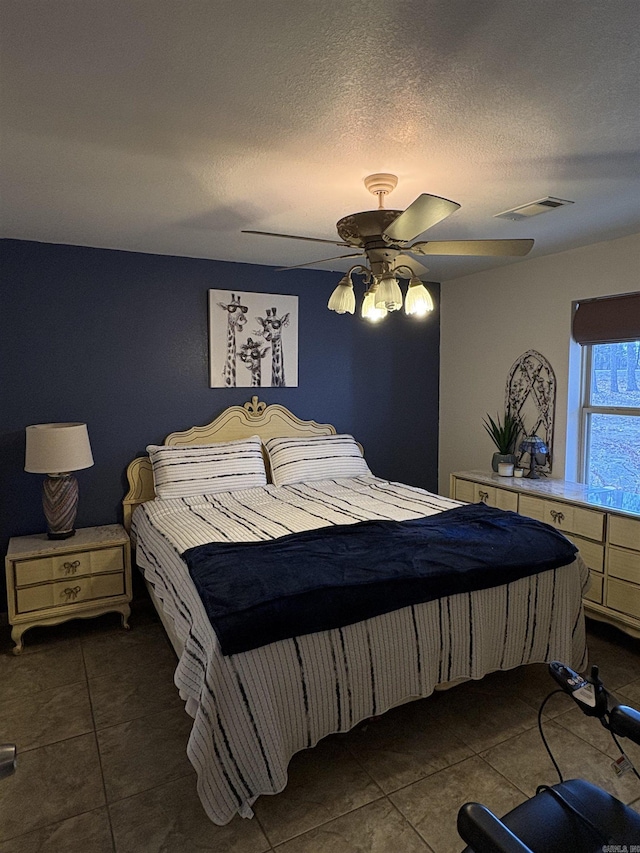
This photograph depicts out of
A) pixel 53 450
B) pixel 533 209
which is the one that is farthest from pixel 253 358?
pixel 533 209

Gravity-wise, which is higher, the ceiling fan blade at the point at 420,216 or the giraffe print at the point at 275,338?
the ceiling fan blade at the point at 420,216

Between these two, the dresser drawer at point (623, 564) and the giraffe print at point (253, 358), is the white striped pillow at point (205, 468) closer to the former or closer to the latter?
the giraffe print at point (253, 358)

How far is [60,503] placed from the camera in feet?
10.6

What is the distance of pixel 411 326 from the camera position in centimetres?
475

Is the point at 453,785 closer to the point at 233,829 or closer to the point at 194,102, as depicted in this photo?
the point at 233,829

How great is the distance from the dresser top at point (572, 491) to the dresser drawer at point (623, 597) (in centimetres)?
41

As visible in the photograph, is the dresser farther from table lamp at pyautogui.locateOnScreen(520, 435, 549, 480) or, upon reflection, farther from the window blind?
the window blind

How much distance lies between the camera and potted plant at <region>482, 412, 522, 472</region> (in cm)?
408

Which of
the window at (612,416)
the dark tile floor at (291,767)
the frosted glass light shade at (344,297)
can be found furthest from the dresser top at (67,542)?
the window at (612,416)

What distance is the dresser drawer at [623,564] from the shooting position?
294cm

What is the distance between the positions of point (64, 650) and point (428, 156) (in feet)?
10.4

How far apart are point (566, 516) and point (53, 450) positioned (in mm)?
3135

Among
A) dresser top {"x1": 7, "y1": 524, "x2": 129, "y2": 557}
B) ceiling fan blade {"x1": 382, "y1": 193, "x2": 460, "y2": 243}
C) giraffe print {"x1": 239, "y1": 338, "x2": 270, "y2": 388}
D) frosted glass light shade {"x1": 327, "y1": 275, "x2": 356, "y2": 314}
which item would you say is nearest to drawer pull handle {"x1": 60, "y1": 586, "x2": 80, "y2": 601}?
dresser top {"x1": 7, "y1": 524, "x2": 129, "y2": 557}

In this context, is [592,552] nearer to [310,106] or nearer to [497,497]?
[497,497]
